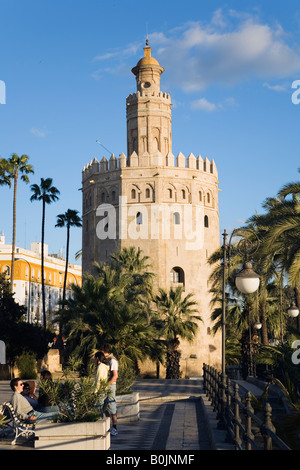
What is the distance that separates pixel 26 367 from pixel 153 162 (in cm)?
2203

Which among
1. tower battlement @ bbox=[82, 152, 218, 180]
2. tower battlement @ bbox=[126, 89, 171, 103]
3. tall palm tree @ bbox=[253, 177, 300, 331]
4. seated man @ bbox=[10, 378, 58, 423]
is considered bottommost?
seated man @ bbox=[10, 378, 58, 423]


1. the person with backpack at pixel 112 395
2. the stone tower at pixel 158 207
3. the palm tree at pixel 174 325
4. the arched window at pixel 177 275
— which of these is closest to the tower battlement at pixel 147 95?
the stone tower at pixel 158 207

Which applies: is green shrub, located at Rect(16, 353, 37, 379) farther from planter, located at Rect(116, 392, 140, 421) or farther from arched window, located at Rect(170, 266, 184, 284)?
planter, located at Rect(116, 392, 140, 421)

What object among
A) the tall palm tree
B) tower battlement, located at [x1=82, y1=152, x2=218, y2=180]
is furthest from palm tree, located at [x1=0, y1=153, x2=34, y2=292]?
the tall palm tree

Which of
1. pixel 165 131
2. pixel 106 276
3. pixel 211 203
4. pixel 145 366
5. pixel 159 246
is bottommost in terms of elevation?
pixel 145 366

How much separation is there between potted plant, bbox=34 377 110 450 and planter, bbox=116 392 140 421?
146 inches

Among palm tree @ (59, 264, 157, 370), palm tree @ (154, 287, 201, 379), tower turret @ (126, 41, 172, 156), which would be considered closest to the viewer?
palm tree @ (59, 264, 157, 370)

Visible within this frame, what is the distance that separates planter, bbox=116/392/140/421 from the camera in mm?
12883

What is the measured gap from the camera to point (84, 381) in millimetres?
8750

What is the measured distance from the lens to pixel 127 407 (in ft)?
42.4

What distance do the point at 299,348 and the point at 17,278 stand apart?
225ft
